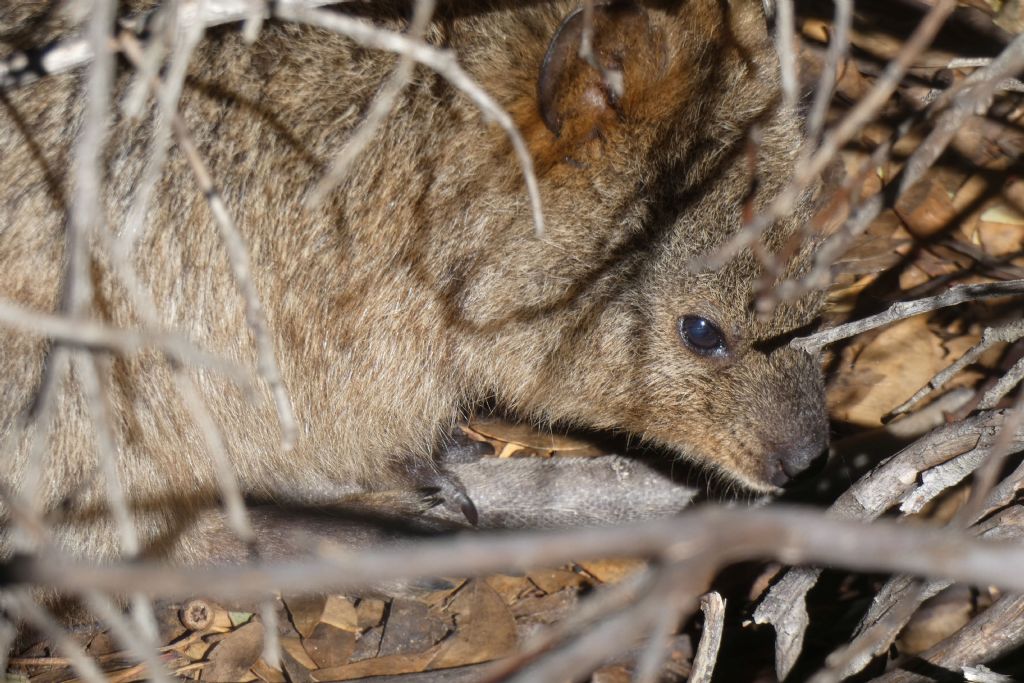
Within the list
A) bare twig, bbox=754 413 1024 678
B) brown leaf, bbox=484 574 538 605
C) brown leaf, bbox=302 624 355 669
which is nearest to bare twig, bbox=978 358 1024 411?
bare twig, bbox=754 413 1024 678

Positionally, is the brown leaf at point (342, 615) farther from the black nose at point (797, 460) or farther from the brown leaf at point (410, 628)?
the black nose at point (797, 460)

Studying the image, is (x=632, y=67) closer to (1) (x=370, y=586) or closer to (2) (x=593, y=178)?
(2) (x=593, y=178)

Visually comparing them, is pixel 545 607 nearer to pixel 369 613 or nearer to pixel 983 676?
pixel 369 613

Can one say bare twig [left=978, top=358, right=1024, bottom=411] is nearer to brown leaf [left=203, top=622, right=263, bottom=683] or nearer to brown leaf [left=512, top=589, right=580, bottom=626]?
brown leaf [left=512, top=589, right=580, bottom=626]

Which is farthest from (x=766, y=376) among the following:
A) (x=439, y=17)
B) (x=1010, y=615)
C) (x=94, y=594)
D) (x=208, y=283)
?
(x=94, y=594)

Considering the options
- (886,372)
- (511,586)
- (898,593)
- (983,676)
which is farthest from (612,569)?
(983,676)

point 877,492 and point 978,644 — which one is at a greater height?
point 877,492

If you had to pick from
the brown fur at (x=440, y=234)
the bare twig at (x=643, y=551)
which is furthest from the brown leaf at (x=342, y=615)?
the bare twig at (x=643, y=551)
